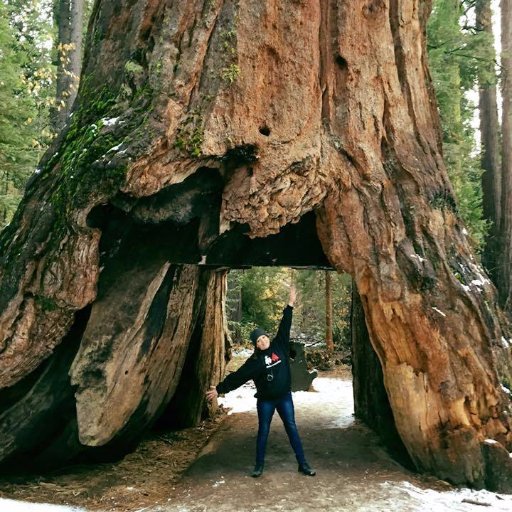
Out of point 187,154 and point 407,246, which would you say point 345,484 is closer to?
point 407,246

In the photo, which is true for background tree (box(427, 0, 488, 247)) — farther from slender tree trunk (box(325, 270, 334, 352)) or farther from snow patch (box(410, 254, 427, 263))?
snow patch (box(410, 254, 427, 263))

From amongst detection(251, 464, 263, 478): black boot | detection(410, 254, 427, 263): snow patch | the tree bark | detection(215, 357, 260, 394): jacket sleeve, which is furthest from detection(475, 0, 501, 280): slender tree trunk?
detection(251, 464, 263, 478): black boot

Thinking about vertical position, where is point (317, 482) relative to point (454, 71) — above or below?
below

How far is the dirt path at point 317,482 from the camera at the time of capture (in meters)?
5.69

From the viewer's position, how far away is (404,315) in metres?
6.54

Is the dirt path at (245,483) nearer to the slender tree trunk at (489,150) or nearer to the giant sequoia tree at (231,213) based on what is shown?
the giant sequoia tree at (231,213)

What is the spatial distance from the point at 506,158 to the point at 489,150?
1276mm

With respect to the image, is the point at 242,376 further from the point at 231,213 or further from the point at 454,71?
the point at 454,71

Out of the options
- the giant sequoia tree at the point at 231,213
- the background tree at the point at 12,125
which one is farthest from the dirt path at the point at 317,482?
the background tree at the point at 12,125

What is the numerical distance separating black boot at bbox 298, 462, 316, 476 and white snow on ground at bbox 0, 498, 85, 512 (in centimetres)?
254

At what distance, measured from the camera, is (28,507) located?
5.55 metres

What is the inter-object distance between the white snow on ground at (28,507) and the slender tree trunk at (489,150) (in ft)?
38.5

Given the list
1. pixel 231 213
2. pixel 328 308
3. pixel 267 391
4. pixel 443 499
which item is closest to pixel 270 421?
pixel 267 391

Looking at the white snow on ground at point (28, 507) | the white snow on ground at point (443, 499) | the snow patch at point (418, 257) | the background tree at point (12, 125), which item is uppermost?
the background tree at point (12, 125)
